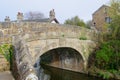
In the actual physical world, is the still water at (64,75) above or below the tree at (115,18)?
below

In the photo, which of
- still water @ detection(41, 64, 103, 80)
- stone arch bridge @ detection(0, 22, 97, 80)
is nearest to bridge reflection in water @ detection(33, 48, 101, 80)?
still water @ detection(41, 64, 103, 80)

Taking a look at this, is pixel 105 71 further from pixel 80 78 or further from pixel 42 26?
pixel 42 26

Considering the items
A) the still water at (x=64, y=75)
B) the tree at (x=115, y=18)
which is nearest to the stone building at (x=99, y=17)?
the tree at (x=115, y=18)

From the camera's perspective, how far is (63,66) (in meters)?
22.6

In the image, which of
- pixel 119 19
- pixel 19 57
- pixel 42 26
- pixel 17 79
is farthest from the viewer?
pixel 119 19

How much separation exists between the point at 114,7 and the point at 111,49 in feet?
13.3

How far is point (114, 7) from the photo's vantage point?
66.8 ft

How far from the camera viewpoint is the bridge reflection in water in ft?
63.3

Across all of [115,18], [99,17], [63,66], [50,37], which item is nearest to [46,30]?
[50,37]

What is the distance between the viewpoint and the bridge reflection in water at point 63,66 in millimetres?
19291

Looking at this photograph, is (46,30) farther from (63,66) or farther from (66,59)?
(63,66)

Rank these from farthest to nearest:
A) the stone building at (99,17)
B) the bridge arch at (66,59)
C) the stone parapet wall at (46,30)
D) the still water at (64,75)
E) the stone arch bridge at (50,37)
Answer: the stone building at (99,17) < the bridge arch at (66,59) < the still water at (64,75) < the stone arch bridge at (50,37) < the stone parapet wall at (46,30)

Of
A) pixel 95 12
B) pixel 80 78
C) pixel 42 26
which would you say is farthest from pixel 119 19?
pixel 95 12

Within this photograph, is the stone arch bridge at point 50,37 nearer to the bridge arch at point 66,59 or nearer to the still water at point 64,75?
the bridge arch at point 66,59
